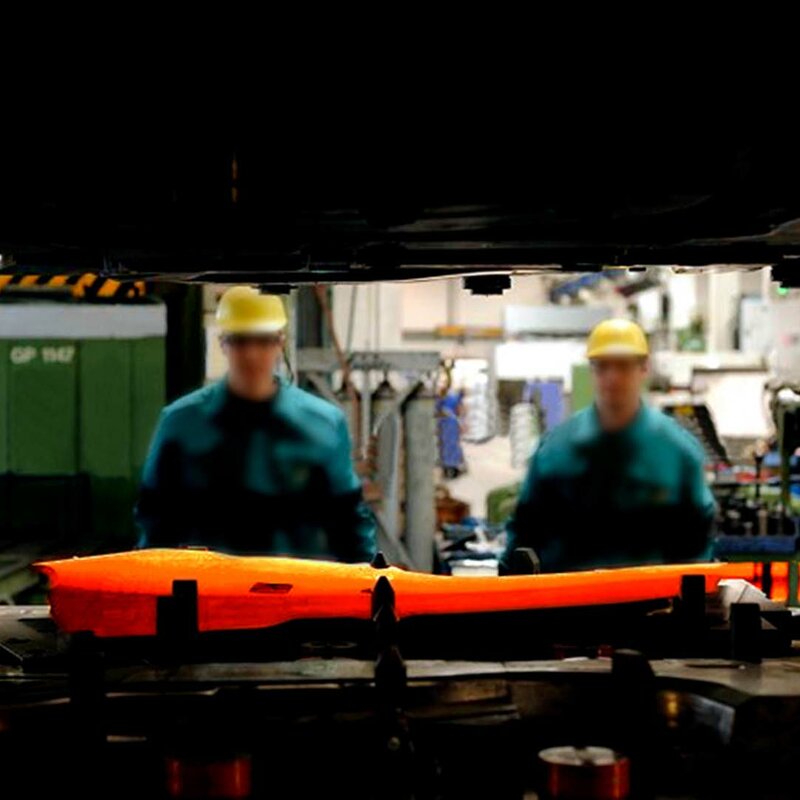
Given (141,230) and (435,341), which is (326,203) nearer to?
(141,230)

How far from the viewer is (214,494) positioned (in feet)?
12.8

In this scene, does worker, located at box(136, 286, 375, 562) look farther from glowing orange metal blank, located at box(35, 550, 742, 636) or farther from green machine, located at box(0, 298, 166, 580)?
green machine, located at box(0, 298, 166, 580)

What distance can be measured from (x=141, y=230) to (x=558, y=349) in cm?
1313

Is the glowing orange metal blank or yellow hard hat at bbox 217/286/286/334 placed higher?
yellow hard hat at bbox 217/286/286/334

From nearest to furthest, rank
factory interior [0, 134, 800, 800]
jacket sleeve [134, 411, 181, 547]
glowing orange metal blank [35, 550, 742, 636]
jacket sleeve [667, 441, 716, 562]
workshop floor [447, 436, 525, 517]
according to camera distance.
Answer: factory interior [0, 134, 800, 800]
glowing orange metal blank [35, 550, 742, 636]
jacket sleeve [134, 411, 181, 547]
jacket sleeve [667, 441, 716, 562]
workshop floor [447, 436, 525, 517]

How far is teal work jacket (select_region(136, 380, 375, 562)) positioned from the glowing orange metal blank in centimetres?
163

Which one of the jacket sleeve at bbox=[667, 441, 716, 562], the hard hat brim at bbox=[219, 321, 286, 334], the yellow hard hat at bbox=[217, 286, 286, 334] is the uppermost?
the yellow hard hat at bbox=[217, 286, 286, 334]

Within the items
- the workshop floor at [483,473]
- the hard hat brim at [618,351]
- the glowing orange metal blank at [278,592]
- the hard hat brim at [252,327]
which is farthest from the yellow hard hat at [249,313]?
the workshop floor at [483,473]

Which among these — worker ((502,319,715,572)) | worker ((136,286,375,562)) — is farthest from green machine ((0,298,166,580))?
worker ((502,319,715,572))

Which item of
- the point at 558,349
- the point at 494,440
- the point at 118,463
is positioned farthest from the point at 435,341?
the point at 118,463

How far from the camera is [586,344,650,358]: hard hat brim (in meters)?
4.41

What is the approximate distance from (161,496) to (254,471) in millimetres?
300

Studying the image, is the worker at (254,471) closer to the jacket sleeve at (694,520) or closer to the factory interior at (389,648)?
the jacket sleeve at (694,520)

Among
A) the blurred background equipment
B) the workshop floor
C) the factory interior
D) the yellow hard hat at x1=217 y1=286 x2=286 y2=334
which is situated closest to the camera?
the factory interior
